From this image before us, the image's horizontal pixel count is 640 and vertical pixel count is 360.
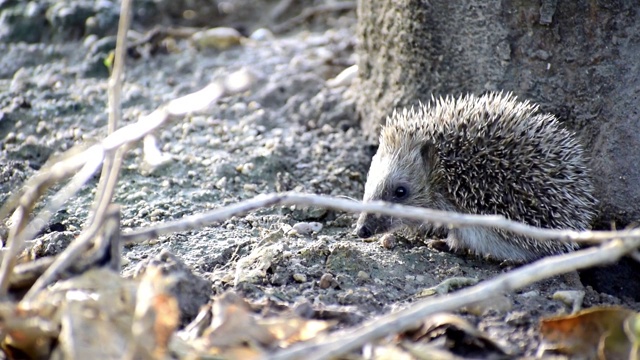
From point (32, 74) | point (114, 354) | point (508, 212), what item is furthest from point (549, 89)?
point (32, 74)

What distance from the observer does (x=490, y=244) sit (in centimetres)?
→ 463

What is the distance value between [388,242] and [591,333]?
1706mm

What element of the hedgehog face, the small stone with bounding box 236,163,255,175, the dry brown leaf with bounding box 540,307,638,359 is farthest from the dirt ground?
the hedgehog face

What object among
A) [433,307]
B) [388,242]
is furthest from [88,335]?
[388,242]

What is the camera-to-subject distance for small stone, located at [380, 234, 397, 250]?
472 cm

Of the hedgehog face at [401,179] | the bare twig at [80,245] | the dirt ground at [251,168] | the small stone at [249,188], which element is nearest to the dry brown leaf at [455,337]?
the dirt ground at [251,168]

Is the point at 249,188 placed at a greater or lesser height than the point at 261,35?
lesser

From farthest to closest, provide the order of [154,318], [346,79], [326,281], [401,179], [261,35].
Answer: [261,35] → [346,79] → [401,179] → [326,281] → [154,318]

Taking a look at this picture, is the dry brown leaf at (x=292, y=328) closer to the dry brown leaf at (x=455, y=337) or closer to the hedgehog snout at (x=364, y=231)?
the dry brown leaf at (x=455, y=337)

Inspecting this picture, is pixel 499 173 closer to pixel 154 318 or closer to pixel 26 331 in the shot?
pixel 154 318

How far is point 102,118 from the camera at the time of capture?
6.05 meters

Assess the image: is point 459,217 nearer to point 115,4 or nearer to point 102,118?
point 102,118

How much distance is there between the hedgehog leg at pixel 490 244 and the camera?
4.62m

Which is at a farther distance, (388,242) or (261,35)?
(261,35)
